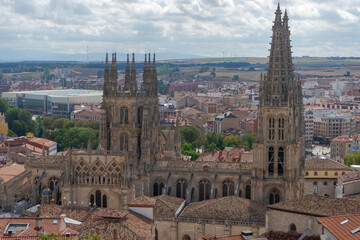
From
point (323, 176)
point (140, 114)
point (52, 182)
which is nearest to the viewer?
point (52, 182)

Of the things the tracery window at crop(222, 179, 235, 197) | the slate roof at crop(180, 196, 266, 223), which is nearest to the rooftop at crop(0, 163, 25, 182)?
the slate roof at crop(180, 196, 266, 223)

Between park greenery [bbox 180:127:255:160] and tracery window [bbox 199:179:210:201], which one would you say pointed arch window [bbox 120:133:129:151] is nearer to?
tracery window [bbox 199:179:210:201]

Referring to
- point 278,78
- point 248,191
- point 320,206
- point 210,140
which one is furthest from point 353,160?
point 320,206

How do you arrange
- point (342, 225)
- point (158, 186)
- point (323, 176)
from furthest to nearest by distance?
1. point (323, 176)
2. point (158, 186)
3. point (342, 225)

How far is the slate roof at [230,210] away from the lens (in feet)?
248

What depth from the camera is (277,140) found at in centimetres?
8425

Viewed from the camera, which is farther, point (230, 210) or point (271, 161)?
point (271, 161)

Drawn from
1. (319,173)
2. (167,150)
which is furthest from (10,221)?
(319,173)

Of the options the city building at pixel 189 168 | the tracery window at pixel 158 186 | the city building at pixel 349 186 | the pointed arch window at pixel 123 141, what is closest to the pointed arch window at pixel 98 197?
the city building at pixel 189 168

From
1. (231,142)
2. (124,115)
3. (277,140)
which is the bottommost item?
(231,142)

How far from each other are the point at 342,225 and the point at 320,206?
9851 millimetres

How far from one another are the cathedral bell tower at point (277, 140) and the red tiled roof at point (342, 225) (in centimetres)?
2530

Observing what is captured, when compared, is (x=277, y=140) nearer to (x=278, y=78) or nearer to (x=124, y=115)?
(x=278, y=78)

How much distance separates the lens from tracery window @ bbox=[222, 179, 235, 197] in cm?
8650
